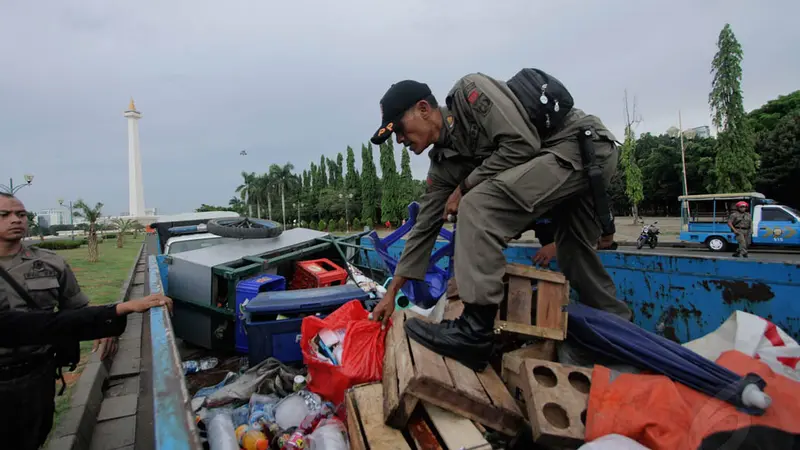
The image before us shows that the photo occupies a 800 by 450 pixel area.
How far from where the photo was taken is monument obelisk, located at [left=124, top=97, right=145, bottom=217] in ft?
190

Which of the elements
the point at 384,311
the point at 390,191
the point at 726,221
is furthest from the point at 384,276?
the point at 390,191

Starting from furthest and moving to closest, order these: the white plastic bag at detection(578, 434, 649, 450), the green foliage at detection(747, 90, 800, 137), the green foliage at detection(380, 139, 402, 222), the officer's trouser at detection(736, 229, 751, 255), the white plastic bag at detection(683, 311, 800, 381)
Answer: the green foliage at detection(380, 139, 402, 222), the green foliage at detection(747, 90, 800, 137), the officer's trouser at detection(736, 229, 751, 255), the white plastic bag at detection(683, 311, 800, 381), the white plastic bag at detection(578, 434, 649, 450)

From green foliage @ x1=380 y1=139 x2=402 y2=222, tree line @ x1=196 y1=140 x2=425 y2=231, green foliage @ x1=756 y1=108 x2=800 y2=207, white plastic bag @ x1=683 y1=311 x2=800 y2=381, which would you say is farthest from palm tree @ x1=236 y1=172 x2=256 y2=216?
white plastic bag @ x1=683 y1=311 x2=800 y2=381

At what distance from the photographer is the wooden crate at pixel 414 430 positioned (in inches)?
54.7

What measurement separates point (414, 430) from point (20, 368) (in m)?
2.06

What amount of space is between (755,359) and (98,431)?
3.89 meters

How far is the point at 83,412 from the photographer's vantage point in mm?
2957

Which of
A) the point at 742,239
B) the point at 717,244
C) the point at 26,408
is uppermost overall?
the point at 742,239

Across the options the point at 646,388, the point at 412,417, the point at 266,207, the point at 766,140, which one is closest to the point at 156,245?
the point at 412,417

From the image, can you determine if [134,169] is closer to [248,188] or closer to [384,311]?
[248,188]

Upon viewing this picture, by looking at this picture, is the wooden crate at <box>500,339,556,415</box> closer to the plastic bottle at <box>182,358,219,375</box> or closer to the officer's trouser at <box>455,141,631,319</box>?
the officer's trouser at <box>455,141,631,319</box>

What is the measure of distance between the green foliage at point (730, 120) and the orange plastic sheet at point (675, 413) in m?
28.0

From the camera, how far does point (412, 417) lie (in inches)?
62.7

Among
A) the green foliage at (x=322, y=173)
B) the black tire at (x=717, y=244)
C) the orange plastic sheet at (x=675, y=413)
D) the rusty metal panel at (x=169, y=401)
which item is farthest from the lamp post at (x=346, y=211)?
the orange plastic sheet at (x=675, y=413)
